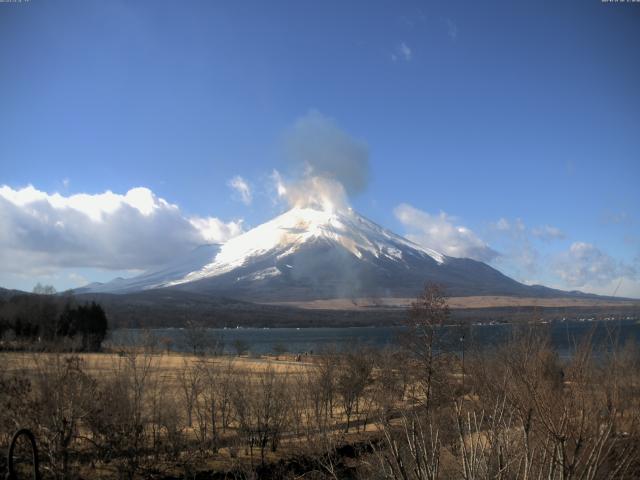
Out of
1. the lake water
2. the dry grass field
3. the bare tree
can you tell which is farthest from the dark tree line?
the bare tree

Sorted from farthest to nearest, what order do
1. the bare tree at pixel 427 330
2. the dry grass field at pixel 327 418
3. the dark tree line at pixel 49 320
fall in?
the dark tree line at pixel 49 320 → the bare tree at pixel 427 330 → the dry grass field at pixel 327 418

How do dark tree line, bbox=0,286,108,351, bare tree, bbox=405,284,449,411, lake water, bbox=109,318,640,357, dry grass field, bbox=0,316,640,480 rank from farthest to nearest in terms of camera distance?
dark tree line, bbox=0,286,108,351, bare tree, bbox=405,284,449,411, lake water, bbox=109,318,640,357, dry grass field, bbox=0,316,640,480

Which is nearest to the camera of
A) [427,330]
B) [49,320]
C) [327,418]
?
[327,418]

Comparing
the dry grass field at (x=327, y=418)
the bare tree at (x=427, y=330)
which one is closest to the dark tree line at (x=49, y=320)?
the dry grass field at (x=327, y=418)

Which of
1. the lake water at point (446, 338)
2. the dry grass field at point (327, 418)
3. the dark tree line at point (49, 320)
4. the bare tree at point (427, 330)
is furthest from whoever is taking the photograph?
the dark tree line at point (49, 320)

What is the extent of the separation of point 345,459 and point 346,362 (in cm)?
1124

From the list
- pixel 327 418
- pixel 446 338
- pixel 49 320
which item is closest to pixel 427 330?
pixel 446 338

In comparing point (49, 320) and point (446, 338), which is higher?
point (446, 338)

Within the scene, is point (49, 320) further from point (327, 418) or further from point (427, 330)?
point (327, 418)

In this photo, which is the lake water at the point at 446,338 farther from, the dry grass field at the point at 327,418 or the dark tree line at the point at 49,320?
the dark tree line at the point at 49,320

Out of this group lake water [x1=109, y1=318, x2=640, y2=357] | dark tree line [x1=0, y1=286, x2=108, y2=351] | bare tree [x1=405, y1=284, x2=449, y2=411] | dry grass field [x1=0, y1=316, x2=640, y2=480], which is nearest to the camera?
dry grass field [x1=0, y1=316, x2=640, y2=480]

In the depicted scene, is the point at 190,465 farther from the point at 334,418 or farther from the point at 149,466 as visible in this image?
the point at 334,418

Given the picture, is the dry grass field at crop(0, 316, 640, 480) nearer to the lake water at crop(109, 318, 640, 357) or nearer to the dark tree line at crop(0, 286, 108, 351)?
the lake water at crop(109, 318, 640, 357)

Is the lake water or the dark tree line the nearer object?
the lake water
